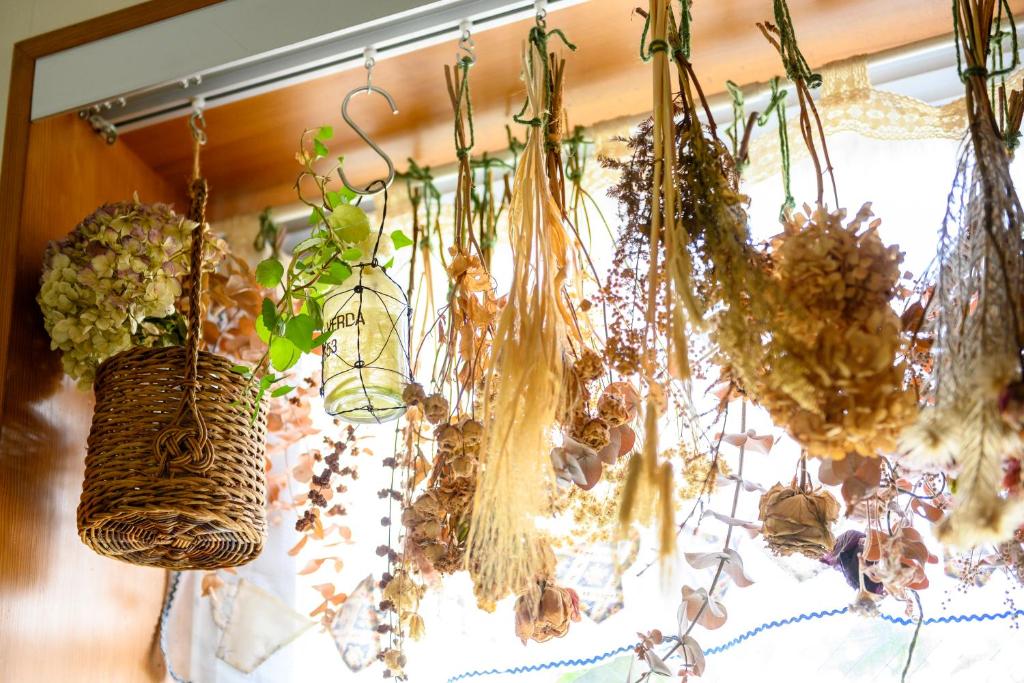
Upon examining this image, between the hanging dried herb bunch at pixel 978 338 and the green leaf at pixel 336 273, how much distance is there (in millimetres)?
706

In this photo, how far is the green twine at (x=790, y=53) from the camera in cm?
124

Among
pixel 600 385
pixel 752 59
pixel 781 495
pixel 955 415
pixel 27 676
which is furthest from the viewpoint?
pixel 752 59

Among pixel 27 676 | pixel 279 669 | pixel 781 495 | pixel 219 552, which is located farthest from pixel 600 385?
pixel 27 676

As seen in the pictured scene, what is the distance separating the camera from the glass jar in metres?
1.36

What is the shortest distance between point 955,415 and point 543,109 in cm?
63

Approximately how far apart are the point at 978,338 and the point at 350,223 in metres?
0.78

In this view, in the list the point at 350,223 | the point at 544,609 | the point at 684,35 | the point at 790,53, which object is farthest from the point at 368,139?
the point at 544,609

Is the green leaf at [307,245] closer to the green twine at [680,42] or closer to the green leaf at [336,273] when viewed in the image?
the green leaf at [336,273]

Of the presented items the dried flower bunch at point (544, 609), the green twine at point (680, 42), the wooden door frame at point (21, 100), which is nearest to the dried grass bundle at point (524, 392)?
the dried flower bunch at point (544, 609)

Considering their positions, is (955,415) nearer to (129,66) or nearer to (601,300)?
(601,300)

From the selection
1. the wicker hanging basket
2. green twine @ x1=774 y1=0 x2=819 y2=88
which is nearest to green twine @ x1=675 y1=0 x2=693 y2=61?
green twine @ x1=774 y1=0 x2=819 y2=88

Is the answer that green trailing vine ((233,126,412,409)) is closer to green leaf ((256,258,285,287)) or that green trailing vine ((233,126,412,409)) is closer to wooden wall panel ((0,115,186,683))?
green leaf ((256,258,285,287))

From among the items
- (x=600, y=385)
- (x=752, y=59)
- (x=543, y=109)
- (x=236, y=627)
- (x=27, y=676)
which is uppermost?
(x=752, y=59)

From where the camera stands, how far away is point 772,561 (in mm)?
1374
